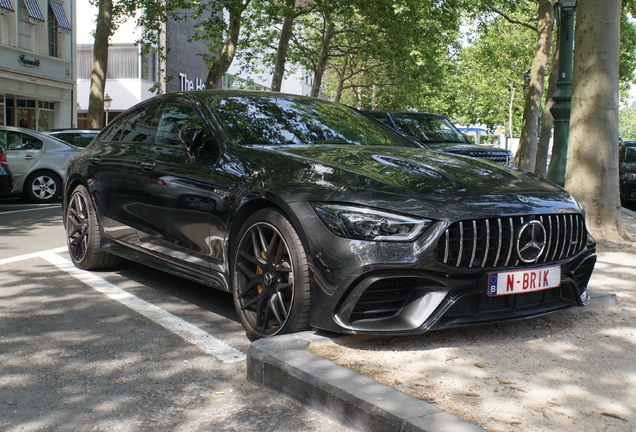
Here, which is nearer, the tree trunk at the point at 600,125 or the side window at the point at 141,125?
the side window at the point at 141,125

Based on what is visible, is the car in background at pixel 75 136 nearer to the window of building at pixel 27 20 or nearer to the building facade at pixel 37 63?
the building facade at pixel 37 63

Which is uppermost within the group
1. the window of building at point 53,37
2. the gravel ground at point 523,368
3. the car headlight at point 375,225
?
the window of building at point 53,37

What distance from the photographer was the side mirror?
16.2 ft

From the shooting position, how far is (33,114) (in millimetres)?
32062

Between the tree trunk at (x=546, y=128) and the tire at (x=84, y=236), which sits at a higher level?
the tree trunk at (x=546, y=128)

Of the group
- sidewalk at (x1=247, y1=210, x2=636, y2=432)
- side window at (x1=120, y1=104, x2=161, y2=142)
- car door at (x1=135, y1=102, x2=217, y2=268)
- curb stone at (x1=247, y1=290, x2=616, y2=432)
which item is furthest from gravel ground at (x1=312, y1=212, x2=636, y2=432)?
side window at (x1=120, y1=104, x2=161, y2=142)

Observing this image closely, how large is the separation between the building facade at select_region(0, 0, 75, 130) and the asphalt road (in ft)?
84.8

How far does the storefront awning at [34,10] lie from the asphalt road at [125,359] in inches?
1054

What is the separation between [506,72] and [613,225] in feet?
149

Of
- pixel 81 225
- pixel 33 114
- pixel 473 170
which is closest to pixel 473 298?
pixel 473 170

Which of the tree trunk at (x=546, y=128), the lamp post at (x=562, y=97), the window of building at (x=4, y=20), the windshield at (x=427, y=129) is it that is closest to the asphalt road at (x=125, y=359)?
the lamp post at (x=562, y=97)

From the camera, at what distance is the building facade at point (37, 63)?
97.9ft

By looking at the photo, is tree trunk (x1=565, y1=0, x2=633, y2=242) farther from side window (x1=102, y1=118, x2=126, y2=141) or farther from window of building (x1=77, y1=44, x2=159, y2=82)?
window of building (x1=77, y1=44, x2=159, y2=82)

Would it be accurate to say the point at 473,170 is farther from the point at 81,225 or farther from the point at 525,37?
the point at 525,37
